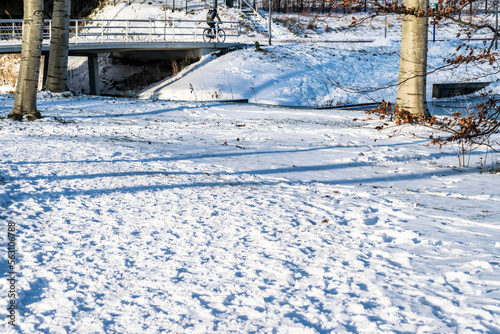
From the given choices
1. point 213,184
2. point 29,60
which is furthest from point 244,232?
point 29,60

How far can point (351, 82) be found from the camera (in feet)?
77.2

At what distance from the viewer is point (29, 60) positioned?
10.6 metres

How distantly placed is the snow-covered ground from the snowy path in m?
0.02

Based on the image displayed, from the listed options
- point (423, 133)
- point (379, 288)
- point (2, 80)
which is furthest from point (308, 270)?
point (2, 80)

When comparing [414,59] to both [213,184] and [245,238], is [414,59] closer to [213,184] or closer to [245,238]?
[213,184]

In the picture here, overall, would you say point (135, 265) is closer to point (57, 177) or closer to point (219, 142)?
point (57, 177)

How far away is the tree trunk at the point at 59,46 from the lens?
51.1 ft

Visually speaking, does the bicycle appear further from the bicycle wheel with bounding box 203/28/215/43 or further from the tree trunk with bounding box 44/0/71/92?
the tree trunk with bounding box 44/0/71/92

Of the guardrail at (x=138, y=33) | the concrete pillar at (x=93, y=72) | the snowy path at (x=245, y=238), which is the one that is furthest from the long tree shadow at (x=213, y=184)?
the concrete pillar at (x=93, y=72)

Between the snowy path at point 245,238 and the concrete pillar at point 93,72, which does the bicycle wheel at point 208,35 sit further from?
the snowy path at point 245,238

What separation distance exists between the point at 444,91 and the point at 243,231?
766 inches

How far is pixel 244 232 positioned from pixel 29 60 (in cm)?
828

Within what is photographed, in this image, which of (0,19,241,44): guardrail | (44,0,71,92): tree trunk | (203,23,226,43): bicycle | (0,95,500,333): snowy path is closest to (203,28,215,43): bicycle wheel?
(203,23,226,43): bicycle

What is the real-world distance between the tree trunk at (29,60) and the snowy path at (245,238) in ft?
8.80
